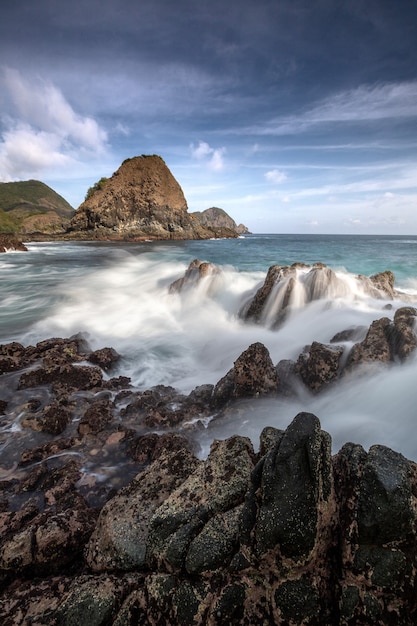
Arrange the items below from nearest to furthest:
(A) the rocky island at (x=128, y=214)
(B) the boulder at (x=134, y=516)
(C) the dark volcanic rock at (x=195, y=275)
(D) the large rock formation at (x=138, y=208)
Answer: (B) the boulder at (x=134, y=516)
(C) the dark volcanic rock at (x=195, y=275)
(A) the rocky island at (x=128, y=214)
(D) the large rock formation at (x=138, y=208)

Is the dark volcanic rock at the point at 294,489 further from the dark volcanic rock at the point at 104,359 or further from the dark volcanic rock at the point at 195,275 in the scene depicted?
the dark volcanic rock at the point at 195,275

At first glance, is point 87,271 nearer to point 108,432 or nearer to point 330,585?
point 108,432

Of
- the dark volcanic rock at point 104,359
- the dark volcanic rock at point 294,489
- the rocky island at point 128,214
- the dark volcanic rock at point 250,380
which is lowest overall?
the dark volcanic rock at point 104,359

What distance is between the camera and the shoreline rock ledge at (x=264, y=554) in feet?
6.99

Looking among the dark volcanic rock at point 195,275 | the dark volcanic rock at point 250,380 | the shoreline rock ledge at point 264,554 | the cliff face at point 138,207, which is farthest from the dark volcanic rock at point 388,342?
the cliff face at point 138,207

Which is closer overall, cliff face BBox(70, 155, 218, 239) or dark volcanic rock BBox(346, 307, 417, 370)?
dark volcanic rock BBox(346, 307, 417, 370)

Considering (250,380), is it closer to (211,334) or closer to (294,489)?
(294,489)

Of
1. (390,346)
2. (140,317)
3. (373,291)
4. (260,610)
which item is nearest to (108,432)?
(260,610)

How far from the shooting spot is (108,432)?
20.6ft

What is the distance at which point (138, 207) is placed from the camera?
9306 cm

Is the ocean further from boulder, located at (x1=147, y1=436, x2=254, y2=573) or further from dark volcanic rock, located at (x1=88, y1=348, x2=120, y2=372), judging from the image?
boulder, located at (x1=147, y1=436, x2=254, y2=573)

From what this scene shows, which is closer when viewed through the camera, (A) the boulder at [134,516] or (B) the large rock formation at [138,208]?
(A) the boulder at [134,516]

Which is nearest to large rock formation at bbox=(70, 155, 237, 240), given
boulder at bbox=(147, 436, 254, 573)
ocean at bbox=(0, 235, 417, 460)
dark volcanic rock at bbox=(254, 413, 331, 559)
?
ocean at bbox=(0, 235, 417, 460)

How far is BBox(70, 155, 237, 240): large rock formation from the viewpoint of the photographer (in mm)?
86000
